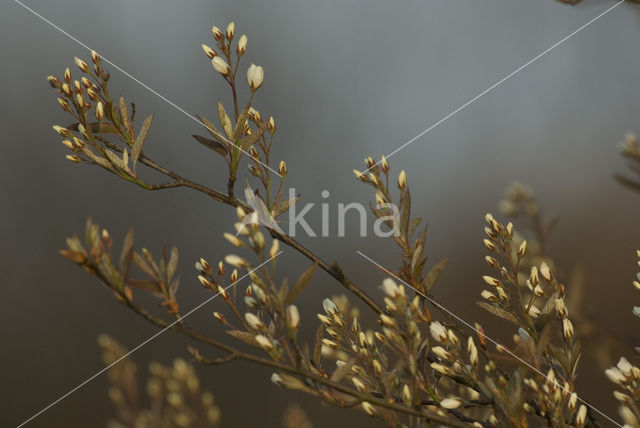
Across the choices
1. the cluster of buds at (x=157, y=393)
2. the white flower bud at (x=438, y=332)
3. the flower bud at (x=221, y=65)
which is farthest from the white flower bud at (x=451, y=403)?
the flower bud at (x=221, y=65)

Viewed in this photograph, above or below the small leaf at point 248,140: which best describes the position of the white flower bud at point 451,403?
below

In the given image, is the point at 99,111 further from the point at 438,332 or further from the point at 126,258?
the point at 438,332

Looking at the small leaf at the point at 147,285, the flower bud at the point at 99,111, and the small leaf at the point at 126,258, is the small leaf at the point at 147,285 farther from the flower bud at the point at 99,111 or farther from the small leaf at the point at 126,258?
the flower bud at the point at 99,111

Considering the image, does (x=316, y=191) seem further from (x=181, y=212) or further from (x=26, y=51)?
(x=26, y=51)

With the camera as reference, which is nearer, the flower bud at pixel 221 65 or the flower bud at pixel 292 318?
the flower bud at pixel 292 318

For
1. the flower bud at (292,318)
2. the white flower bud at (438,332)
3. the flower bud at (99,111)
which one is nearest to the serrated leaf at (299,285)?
the flower bud at (292,318)

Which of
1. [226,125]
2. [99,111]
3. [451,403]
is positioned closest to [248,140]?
[226,125]

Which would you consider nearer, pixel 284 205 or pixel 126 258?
pixel 126 258

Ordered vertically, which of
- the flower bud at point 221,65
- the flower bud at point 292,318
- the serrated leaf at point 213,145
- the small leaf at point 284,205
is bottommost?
the flower bud at point 292,318

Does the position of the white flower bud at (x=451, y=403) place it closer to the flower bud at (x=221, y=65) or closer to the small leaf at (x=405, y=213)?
the small leaf at (x=405, y=213)

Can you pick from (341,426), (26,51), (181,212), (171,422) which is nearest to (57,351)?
(181,212)

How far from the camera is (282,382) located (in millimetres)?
351

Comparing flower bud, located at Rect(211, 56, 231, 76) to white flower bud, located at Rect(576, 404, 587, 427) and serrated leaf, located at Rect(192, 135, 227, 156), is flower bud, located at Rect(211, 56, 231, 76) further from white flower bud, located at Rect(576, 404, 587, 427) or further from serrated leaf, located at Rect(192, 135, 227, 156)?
white flower bud, located at Rect(576, 404, 587, 427)

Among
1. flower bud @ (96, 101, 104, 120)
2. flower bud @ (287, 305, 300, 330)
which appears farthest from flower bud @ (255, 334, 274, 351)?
flower bud @ (96, 101, 104, 120)
